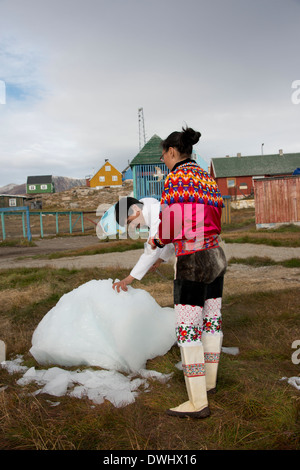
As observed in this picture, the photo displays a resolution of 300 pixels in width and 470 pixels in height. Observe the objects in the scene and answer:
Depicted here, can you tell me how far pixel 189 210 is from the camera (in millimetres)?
2221

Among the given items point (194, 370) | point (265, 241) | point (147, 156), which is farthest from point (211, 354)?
point (147, 156)

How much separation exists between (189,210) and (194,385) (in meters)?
1.08

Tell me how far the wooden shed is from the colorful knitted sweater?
1691 cm

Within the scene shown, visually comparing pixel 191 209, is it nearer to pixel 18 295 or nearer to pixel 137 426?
pixel 137 426

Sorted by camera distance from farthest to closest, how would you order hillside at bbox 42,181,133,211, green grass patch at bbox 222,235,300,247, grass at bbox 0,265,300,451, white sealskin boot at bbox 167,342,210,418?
hillside at bbox 42,181,133,211
green grass patch at bbox 222,235,300,247
white sealskin boot at bbox 167,342,210,418
grass at bbox 0,265,300,451

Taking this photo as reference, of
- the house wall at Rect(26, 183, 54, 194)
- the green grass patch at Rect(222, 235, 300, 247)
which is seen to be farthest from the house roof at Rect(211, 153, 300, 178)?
the house wall at Rect(26, 183, 54, 194)

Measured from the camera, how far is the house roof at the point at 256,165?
48469mm

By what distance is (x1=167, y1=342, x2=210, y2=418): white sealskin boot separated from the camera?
2184 millimetres

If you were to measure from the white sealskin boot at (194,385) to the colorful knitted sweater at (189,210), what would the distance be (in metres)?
0.63

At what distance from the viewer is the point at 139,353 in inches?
122

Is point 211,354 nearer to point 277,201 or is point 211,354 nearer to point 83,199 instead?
point 277,201

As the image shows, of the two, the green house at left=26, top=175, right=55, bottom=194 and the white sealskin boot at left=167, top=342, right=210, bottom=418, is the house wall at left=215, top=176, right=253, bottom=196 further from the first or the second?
the white sealskin boot at left=167, top=342, right=210, bottom=418

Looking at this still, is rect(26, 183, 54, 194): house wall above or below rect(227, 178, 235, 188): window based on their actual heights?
above
